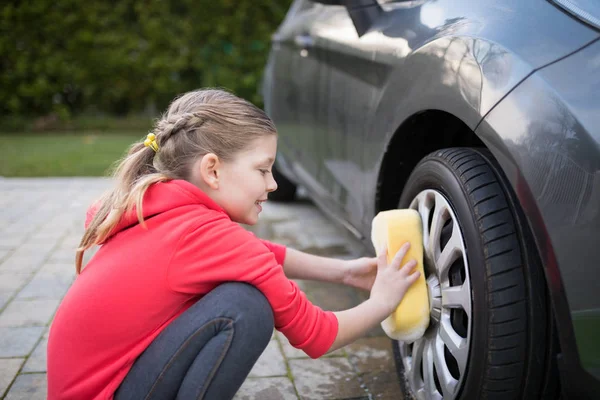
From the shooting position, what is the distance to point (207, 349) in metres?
1.48

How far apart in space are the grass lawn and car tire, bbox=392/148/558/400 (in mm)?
3657

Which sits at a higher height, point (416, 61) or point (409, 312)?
point (416, 61)

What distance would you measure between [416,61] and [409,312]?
0.68m

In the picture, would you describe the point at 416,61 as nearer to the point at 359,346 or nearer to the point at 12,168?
the point at 359,346

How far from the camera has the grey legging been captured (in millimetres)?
1479

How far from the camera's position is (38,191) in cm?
498

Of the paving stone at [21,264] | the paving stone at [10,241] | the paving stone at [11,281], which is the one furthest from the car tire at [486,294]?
the paving stone at [10,241]

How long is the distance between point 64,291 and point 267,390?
4.21ft

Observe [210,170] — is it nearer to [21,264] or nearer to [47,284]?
[47,284]

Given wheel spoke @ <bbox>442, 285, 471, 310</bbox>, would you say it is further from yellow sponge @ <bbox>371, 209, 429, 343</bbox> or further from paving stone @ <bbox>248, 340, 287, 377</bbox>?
paving stone @ <bbox>248, 340, 287, 377</bbox>

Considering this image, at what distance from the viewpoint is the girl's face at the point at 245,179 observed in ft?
5.35

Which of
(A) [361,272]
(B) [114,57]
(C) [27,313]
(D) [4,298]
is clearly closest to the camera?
(A) [361,272]

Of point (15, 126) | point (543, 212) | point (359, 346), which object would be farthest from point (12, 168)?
point (543, 212)

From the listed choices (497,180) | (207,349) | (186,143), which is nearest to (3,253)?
(186,143)
